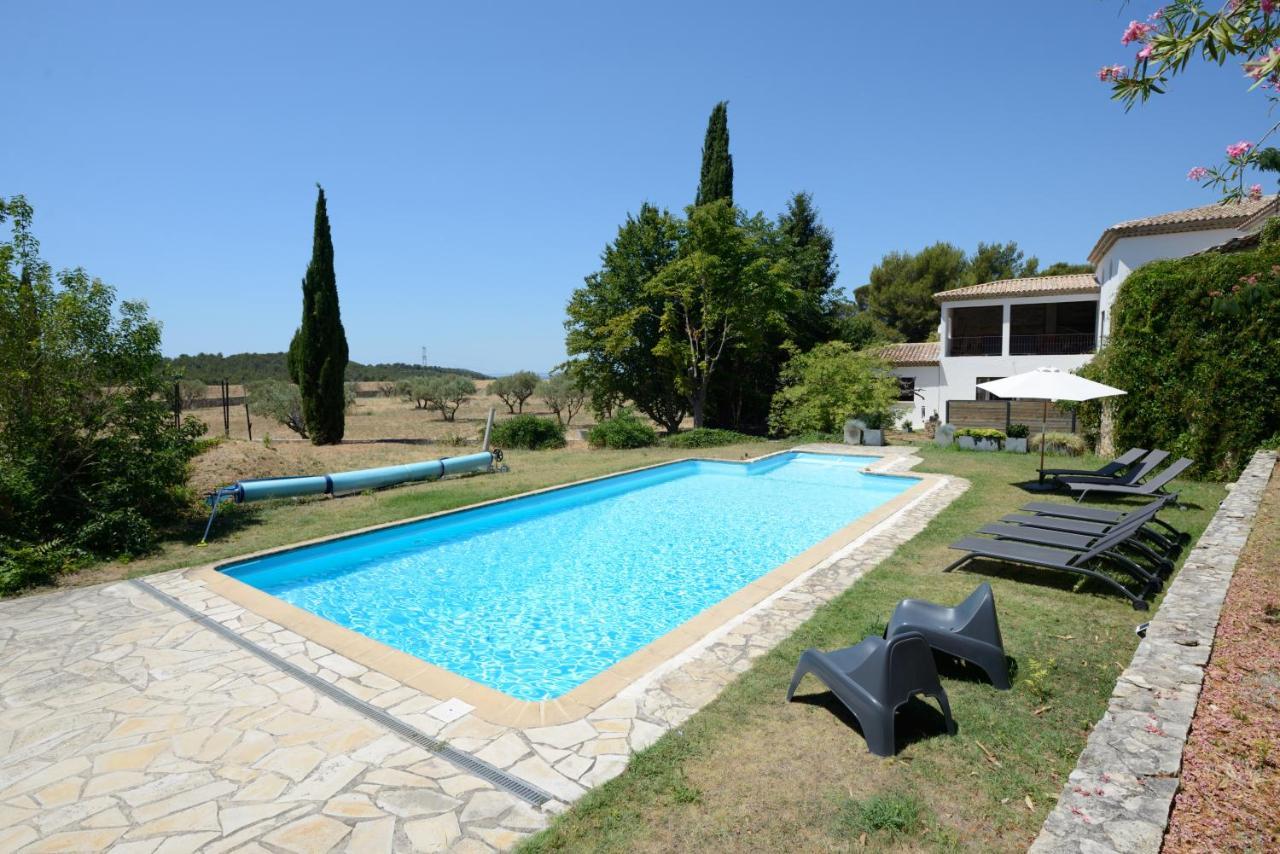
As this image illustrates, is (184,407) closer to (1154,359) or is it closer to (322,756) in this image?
(322,756)

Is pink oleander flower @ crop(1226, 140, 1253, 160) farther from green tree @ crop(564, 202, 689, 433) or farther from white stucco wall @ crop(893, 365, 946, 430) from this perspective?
white stucco wall @ crop(893, 365, 946, 430)

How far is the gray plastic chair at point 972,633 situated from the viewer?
4055mm

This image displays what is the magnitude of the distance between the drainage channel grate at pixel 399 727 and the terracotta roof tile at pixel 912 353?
2548cm

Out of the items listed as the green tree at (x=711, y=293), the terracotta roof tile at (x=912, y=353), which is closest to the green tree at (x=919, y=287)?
the terracotta roof tile at (x=912, y=353)

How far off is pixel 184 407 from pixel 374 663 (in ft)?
118

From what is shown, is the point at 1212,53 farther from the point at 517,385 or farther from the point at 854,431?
the point at 517,385

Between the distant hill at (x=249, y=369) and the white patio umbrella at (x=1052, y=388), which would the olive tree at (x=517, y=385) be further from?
the distant hill at (x=249, y=369)

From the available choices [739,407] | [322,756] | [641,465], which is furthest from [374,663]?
[739,407]

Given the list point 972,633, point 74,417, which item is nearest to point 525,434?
point 74,417

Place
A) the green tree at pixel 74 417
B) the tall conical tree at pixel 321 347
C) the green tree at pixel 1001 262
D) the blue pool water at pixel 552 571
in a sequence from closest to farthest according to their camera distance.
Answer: the blue pool water at pixel 552 571
the green tree at pixel 74 417
the tall conical tree at pixel 321 347
the green tree at pixel 1001 262

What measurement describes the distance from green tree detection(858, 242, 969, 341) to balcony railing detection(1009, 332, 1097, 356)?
40.2 feet

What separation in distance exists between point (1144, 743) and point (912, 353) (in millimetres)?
26862

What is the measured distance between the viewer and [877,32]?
10.5 m

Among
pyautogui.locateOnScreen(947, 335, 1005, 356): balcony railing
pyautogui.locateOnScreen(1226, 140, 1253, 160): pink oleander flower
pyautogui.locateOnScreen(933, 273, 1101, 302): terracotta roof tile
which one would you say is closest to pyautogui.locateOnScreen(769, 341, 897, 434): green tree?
pyautogui.locateOnScreen(947, 335, 1005, 356): balcony railing
